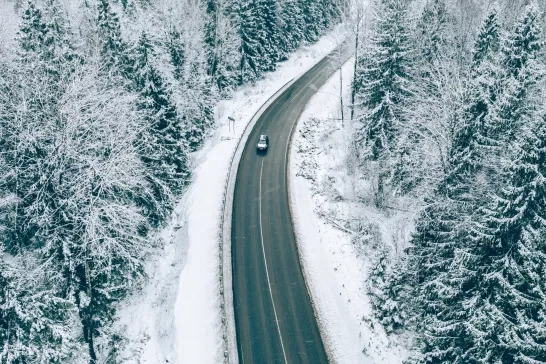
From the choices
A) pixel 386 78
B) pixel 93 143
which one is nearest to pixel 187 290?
pixel 93 143

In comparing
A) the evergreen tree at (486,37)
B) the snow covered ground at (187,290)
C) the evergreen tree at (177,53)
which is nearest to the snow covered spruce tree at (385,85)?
the evergreen tree at (486,37)

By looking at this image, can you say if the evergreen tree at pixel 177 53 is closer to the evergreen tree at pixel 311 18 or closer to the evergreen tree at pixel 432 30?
the evergreen tree at pixel 432 30

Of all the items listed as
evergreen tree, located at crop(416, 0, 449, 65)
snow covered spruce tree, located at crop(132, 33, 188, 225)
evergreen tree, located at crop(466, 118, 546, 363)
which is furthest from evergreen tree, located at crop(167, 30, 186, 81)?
evergreen tree, located at crop(466, 118, 546, 363)

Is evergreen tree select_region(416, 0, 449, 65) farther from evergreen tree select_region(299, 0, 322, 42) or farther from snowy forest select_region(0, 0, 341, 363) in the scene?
evergreen tree select_region(299, 0, 322, 42)

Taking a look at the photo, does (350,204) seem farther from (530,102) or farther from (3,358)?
(3,358)

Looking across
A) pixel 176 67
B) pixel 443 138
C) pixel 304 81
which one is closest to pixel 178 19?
pixel 176 67

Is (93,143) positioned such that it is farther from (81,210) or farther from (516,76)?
(516,76)
